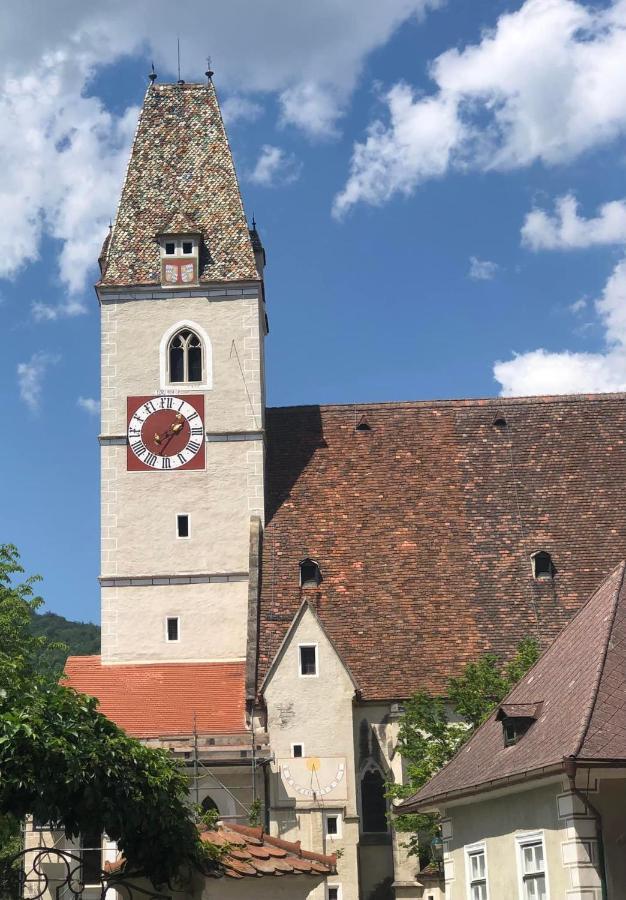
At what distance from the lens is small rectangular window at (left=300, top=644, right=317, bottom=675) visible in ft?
112

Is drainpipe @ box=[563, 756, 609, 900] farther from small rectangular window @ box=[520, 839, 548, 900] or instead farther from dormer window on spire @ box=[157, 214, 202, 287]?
dormer window on spire @ box=[157, 214, 202, 287]

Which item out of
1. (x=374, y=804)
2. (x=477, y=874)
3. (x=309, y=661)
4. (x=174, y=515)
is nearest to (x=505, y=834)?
(x=477, y=874)

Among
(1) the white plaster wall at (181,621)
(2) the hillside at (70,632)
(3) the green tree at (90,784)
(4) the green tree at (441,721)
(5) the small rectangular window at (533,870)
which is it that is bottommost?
(5) the small rectangular window at (533,870)

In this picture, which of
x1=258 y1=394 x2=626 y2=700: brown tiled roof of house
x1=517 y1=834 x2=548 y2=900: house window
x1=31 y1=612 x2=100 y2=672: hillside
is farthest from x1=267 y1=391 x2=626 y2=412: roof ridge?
x1=31 y1=612 x2=100 y2=672: hillside

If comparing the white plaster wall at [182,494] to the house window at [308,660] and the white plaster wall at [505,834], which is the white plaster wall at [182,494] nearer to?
the house window at [308,660]

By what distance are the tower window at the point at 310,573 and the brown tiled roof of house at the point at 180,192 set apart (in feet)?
26.9

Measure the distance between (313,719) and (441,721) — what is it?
3466mm

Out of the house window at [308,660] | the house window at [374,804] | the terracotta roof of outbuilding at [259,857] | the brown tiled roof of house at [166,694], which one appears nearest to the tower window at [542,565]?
the house window at [308,660]

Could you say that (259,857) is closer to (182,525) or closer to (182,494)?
(182,525)

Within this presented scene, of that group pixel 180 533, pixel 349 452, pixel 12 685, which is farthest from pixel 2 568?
pixel 12 685

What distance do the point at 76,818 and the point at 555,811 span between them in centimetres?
617

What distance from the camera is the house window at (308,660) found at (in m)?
34.1

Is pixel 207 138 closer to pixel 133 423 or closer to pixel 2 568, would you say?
pixel 133 423

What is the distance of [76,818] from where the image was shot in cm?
1559
